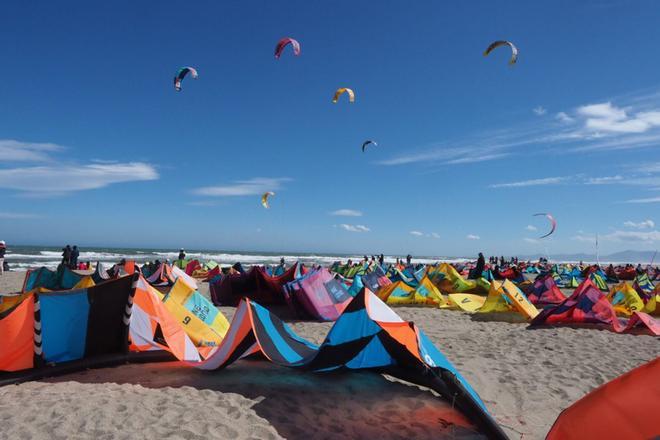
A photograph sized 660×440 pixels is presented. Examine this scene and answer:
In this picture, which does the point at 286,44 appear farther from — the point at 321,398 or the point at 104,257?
the point at 104,257

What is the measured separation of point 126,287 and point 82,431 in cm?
196

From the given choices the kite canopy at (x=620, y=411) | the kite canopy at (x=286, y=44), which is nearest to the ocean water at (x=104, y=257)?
the kite canopy at (x=286, y=44)

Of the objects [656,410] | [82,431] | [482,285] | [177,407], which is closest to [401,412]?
[177,407]

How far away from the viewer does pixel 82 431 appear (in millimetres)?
3322

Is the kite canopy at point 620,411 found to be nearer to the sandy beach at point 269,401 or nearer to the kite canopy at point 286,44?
the sandy beach at point 269,401

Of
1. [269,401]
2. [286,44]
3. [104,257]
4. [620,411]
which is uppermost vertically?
[286,44]

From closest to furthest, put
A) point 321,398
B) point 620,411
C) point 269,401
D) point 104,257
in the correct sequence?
point 620,411 < point 269,401 < point 321,398 < point 104,257

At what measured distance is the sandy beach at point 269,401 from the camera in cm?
348

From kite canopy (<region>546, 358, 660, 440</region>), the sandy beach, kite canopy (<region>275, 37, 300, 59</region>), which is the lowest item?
the sandy beach

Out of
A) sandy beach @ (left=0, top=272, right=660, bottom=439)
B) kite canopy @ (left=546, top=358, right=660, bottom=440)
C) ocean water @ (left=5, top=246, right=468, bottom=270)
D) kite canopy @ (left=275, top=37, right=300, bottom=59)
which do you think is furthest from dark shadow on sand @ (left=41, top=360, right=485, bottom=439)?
ocean water @ (left=5, top=246, right=468, bottom=270)

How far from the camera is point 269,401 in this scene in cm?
408

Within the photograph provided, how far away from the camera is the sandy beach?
3.48 m

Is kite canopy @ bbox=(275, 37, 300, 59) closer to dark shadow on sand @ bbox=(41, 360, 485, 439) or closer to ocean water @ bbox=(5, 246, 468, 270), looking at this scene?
dark shadow on sand @ bbox=(41, 360, 485, 439)

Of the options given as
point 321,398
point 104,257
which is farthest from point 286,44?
point 104,257
